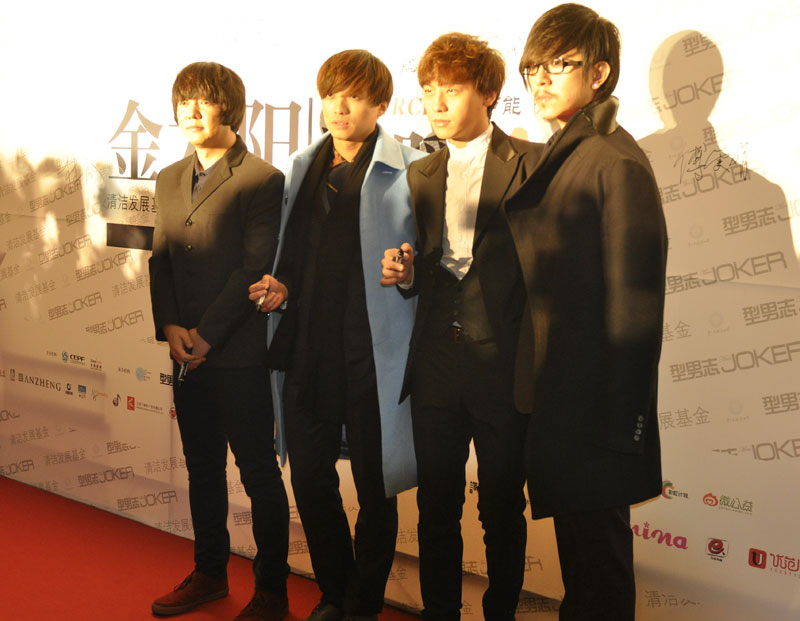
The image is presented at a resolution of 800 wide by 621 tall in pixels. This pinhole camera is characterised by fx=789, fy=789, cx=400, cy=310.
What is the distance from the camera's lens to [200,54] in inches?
113

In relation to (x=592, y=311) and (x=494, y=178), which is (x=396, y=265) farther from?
(x=592, y=311)

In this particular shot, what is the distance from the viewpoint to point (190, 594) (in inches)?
102

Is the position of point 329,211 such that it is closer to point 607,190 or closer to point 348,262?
point 348,262

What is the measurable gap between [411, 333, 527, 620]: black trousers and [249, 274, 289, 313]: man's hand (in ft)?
1.51

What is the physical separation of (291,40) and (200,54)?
16.0 inches

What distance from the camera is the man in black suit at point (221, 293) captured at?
2.33m

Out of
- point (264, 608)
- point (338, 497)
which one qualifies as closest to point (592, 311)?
point (338, 497)

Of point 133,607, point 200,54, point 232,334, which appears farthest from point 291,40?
point 133,607

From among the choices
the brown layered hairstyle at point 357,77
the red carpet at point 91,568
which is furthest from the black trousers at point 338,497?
the brown layered hairstyle at point 357,77

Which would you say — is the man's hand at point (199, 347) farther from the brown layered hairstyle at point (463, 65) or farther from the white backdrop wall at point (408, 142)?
the brown layered hairstyle at point (463, 65)

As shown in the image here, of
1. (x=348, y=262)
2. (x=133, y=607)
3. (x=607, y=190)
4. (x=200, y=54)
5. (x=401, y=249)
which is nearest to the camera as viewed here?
(x=607, y=190)

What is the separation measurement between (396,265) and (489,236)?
243 millimetres

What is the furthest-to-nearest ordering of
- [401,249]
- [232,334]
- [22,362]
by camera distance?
[22,362], [232,334], [401,249]

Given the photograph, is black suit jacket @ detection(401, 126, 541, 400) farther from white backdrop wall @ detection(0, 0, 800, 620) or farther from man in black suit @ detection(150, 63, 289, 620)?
man in black suit @ detection(150, 63, 289, 620)
